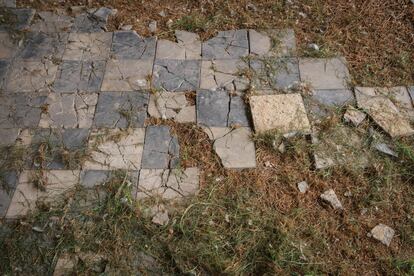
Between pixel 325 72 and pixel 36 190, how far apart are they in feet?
10.0

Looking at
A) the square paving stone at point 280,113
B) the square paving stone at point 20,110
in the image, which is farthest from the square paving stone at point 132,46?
the square paving stone at point 280,113

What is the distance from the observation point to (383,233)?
10.1 ft

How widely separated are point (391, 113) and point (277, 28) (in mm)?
1592

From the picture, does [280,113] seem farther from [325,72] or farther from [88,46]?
[88,46]

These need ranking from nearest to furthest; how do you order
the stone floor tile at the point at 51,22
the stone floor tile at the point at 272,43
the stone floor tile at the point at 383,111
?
the stone floor tile at the point at 383,111
the stone floor tile at the point at 272,43
the stone floor tile at the point at 51,22

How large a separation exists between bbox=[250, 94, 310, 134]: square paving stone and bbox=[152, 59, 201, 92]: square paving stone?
69 cm

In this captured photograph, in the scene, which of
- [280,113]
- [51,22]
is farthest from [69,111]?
[280,113]

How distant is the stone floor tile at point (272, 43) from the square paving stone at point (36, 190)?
2322mm

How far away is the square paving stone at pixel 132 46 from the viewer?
4285mm

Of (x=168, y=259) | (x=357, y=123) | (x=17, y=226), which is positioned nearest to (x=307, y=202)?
(x=357, y=123)

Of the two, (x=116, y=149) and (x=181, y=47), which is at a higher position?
(x=181, y=47)

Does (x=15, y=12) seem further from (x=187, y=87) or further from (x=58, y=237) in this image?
(x=58, y=237)

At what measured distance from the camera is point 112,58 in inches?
168

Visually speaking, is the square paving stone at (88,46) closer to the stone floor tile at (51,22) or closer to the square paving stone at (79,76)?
the square paving stone at (79,76)
